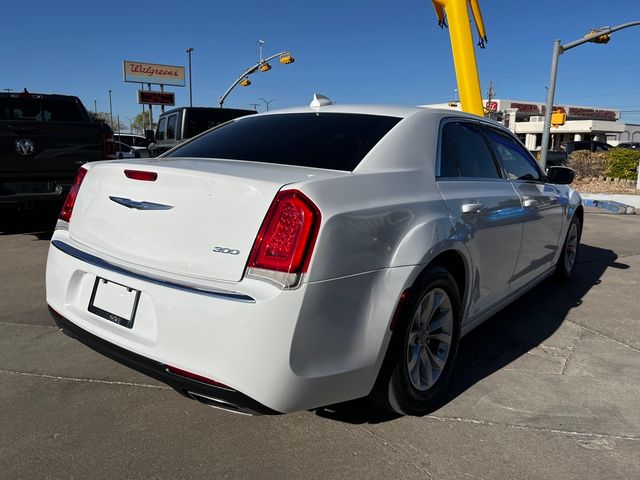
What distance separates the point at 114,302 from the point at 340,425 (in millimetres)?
1285

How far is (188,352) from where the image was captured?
217 centimetres

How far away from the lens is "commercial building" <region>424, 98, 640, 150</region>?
192ft

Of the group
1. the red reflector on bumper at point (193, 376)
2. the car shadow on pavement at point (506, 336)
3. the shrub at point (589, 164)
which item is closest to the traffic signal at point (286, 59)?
the shrub at point (589, 164)

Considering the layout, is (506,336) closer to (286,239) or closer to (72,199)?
(286,239)

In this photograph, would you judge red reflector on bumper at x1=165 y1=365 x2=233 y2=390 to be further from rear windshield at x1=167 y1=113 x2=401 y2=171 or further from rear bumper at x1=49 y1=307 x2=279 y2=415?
rear windshield at x1=167 y1=113 x2=401 y2=171

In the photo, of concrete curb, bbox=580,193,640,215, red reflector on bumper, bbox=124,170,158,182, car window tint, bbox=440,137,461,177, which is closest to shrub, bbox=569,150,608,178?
concrete curb, bbox=580,193,640,215

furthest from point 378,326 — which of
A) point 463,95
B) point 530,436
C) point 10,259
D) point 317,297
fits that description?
→ point 463,95

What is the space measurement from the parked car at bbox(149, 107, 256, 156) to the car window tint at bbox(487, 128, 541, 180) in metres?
7.91

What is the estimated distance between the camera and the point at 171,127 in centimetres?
1162

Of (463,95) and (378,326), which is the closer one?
(378,326)

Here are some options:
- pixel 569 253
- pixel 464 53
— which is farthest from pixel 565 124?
pixel 569 253

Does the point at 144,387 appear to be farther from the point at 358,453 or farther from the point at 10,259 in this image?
the point at 10,259

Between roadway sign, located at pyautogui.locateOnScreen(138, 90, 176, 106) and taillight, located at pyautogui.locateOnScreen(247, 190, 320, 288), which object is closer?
taillight, located at pyautogui.locateOnScreen(247, 190, 320, 288)

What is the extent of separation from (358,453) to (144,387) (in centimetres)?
136
